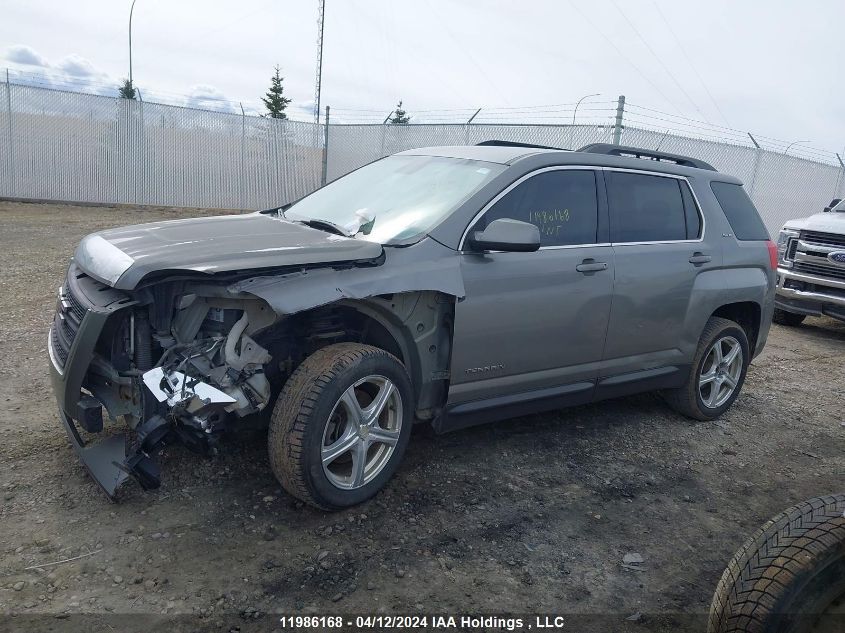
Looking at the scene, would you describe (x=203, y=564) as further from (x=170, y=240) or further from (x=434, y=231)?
(x=434, y=231)

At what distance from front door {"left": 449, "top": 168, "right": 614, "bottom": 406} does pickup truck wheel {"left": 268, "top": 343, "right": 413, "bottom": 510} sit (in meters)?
0.43

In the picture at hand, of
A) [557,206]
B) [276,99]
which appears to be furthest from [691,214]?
[276,99]

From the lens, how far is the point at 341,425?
11.7ft

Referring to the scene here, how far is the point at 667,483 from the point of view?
168 inches

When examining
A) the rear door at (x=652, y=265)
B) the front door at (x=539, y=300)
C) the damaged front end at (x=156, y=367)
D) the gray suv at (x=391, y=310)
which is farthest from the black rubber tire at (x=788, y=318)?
the damaged front end at (x=156, y=367)

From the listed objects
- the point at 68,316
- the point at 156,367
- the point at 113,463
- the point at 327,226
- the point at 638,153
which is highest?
the point at 638,153

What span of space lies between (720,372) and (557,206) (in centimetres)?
218

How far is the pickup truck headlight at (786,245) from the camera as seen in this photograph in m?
9.28

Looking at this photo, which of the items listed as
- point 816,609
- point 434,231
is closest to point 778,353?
point 434,231

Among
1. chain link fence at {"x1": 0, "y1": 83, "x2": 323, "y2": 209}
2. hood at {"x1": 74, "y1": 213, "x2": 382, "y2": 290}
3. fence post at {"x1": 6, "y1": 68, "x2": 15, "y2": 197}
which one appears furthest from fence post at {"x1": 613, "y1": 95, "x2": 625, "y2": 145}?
fence post at {"x1": 6, "y1": 68, "x2": 15, "y2": 197}

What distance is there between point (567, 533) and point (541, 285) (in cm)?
138

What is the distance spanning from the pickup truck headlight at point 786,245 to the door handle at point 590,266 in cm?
613

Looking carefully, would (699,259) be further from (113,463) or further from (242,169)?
(242,169)

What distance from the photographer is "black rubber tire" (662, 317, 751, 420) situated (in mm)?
5199
